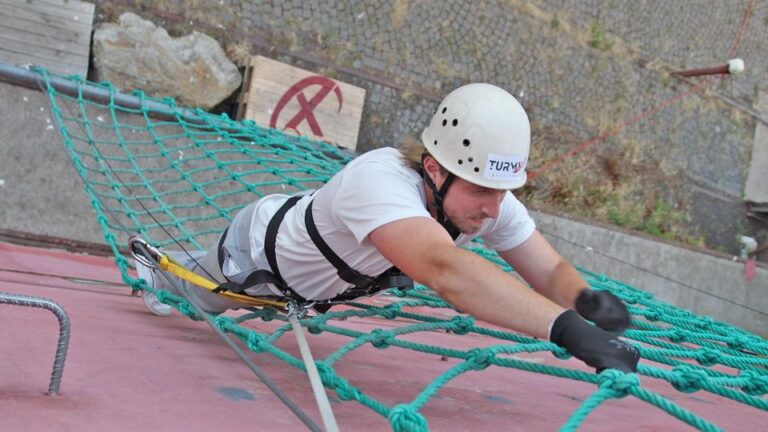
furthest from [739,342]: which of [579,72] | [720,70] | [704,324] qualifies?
[720,70]

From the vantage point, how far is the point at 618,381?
4.53ft

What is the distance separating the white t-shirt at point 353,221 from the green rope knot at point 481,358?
33 cm

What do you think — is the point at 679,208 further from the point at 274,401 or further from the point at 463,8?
the point at 274,401

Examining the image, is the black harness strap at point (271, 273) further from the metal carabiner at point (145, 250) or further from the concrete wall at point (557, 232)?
the concrete wall at point (557, 232)

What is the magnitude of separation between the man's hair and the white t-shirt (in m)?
0.02

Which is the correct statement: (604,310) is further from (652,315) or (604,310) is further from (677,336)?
(652,315)

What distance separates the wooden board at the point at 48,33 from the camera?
4.60m

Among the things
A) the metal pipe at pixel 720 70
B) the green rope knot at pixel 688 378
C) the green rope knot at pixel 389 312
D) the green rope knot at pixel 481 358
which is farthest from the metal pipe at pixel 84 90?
the metal pipe at pixel 720 70

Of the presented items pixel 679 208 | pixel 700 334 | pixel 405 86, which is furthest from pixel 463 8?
pixel 700 334

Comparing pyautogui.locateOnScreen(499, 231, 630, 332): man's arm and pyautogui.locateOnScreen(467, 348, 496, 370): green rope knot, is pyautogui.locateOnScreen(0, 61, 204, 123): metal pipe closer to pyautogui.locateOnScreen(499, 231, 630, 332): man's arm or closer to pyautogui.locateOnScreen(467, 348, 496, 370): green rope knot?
pyautogui.locateOnScreen(499, 231, 630, 332): man's arm

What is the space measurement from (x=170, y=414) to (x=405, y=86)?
15.8 feet

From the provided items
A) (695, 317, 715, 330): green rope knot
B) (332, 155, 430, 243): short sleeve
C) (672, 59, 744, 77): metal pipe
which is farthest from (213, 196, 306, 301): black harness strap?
(672, 59, 744, 77): metal pipe

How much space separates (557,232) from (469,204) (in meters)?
4.28

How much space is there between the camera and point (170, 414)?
4.86ft
